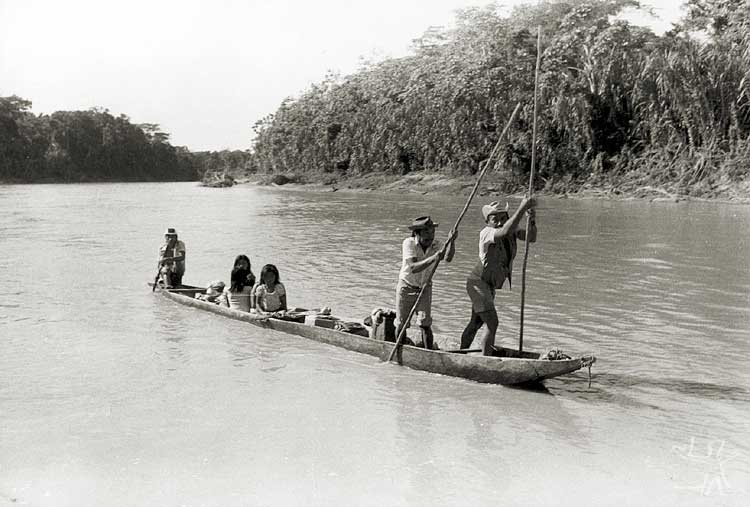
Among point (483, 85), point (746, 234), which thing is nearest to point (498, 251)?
point (746, 234)

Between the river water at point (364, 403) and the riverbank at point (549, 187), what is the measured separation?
1685cm

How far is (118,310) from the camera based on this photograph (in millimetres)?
11984

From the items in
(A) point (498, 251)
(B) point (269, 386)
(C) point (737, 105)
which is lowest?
(B) point (269, 386)

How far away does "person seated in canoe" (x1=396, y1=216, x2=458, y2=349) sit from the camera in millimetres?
7598

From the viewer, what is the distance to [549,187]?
1503 inches

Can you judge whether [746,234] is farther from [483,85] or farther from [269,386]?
[483,85]

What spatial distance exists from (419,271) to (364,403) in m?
1.40

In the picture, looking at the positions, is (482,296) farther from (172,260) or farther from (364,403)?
(172,260)

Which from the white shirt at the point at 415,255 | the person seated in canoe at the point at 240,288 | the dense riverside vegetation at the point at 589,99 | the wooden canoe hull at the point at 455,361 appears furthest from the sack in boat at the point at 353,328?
the dense riverside vegetation at the point at 589,99

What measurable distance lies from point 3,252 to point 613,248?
14627 millimetres

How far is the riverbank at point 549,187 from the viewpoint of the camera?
30844mm

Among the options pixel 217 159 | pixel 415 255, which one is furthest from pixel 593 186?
pixel 217 159

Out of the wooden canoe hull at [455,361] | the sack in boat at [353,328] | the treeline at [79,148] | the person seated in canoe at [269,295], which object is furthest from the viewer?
the treeline at [79,148]

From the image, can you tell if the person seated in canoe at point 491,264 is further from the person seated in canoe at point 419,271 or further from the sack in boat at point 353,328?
the sack in boat at point 353,328
